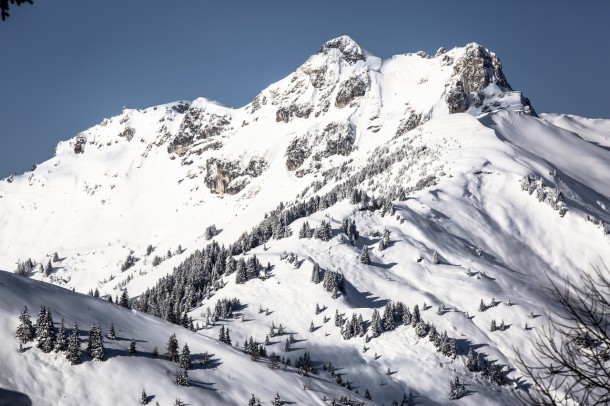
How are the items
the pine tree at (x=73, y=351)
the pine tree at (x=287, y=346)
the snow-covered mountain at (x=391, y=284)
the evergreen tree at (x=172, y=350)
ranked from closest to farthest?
the pine tree at (x=73, y=351) → the snow-covered mountain at (x=391, y=284) → the evergreen tree at (x=172, y=350) → the pine tree at (x=287, y=346)

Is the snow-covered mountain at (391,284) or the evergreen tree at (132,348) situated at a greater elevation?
the snow-covered mountain at (391,284)

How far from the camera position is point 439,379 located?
64812mm

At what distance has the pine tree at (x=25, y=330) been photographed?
44219 mm

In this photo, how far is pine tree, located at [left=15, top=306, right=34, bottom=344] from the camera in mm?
44219

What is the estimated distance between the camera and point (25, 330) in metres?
44.5

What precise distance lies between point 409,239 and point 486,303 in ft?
64.2

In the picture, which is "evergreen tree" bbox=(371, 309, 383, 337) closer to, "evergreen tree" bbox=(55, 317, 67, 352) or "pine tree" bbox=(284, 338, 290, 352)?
"pine tree" bbox=(284, 338, 290, 352)

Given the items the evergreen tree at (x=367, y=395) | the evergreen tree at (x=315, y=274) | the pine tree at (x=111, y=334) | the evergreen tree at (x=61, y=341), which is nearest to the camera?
the evergreen tree at (x=61, y=341)

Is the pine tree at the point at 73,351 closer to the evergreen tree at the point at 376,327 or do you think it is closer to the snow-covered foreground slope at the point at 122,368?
the snow-covered foreground slope at the point at 122,368

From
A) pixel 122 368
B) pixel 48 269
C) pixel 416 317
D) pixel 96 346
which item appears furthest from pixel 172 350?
pixel 48 269

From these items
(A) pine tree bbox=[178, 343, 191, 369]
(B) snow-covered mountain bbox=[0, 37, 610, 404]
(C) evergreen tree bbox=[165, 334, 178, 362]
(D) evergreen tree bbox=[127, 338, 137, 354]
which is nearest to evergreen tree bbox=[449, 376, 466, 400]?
(B) snow-covered mountain bbox=[0, 37, 610, 404]

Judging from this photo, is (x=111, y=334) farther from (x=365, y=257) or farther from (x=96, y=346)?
(x=365, y=257)

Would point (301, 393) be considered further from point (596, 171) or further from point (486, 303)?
point (596, 171)

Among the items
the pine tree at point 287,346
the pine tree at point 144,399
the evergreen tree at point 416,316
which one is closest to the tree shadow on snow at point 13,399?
the pine tree at point 144,399
